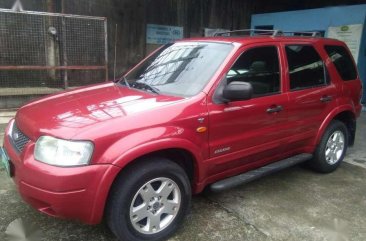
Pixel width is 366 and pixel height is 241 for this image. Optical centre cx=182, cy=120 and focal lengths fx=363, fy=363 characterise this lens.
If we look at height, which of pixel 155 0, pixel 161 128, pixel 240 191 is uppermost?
pixel 155 0

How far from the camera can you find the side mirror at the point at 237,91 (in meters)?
3.19

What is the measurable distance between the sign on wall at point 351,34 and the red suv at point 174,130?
15.4 ft

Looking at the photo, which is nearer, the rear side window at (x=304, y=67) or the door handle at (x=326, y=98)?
the rear side window at (x=304, y=67)

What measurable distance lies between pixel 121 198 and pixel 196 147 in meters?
0.79

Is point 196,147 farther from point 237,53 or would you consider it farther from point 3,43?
point 3,43

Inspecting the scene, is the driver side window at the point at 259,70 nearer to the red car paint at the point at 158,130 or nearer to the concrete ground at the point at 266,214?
the red car paint at the point at 158,130

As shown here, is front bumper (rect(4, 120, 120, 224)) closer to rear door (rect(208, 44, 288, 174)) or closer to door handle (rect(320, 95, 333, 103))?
rear door (rect(208, 44, 288, 174))

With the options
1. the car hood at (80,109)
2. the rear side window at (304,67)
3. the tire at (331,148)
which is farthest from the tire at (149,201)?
the tire at (331,148)

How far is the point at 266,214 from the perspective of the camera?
11.9 ft

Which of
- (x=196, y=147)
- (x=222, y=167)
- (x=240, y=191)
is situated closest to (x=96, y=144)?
(x=196, y=147)

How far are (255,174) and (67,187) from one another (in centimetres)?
198

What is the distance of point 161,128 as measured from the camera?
290 centimetres

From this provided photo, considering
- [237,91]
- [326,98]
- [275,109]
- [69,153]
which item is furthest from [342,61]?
[69,153]

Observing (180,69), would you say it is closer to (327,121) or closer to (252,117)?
(252,117)
